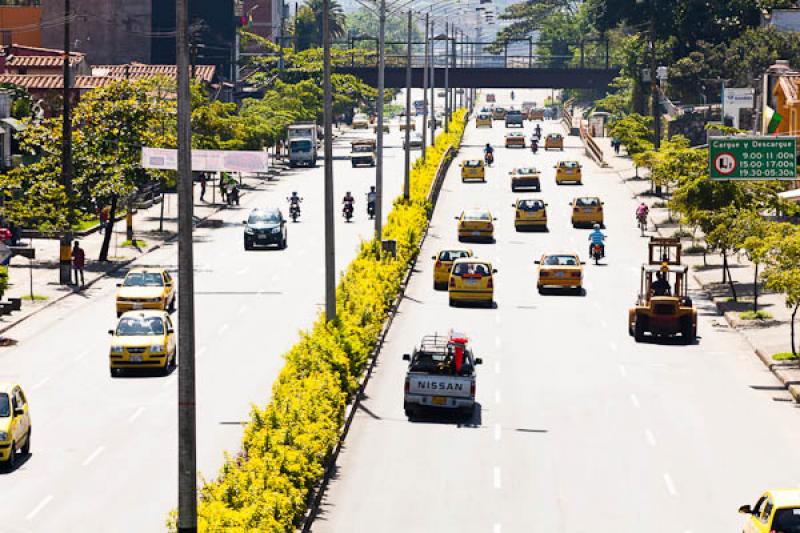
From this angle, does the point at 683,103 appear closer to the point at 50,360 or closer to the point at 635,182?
the point at 635,182

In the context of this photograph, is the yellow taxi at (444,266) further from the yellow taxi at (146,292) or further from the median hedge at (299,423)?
the yellow taxi at (146,292)

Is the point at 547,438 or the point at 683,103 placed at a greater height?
the point at 683,103

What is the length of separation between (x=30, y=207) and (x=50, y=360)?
18.6 m

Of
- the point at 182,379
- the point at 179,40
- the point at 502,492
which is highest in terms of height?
the point at 179,40

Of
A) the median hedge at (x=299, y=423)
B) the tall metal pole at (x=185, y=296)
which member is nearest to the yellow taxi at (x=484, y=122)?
the median hedge at (x=299, y=423)

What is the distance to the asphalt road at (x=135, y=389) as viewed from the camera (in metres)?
30.6

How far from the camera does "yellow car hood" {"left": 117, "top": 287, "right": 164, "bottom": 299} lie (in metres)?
54.0

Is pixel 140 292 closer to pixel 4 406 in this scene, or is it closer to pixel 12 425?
pixel 4 406

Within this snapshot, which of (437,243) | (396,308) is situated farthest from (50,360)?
(437,243)

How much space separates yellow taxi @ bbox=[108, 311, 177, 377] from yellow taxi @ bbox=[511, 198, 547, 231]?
40.7m

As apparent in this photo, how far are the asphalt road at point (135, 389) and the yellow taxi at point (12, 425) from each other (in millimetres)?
391

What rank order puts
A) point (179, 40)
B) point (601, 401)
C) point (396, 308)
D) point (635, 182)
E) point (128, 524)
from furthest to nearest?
point (635, 182) < point (396, 308) < point (601, 401) < point (128, 524) < point (179, 40)

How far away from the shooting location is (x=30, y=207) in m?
64.6

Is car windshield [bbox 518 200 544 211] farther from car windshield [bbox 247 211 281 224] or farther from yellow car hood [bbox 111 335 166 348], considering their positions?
yellow car hood [bbox 111 335 166 348]
